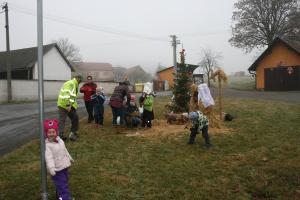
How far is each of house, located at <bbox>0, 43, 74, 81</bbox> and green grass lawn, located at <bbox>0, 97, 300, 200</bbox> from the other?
3138 centimetres

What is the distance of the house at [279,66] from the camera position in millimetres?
35250

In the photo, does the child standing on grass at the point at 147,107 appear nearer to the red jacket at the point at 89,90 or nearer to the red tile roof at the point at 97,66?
the red jacket at the point at 89,90

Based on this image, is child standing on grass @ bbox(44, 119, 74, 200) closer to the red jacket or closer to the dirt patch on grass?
the dirt patch on grass

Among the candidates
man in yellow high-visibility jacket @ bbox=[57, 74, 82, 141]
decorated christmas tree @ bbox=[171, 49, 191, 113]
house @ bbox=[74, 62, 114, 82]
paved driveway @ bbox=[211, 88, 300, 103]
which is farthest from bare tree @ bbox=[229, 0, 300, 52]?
house @ bbox=[74, 62, 114, 82]

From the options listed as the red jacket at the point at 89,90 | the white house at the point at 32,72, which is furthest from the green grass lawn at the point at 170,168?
the white house at the point at 32,72

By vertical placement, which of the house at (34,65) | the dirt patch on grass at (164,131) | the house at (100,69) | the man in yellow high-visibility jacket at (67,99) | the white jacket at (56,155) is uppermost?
the house at (100,69)

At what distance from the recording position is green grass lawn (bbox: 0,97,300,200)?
6.16 m

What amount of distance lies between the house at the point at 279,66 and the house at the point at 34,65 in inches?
880

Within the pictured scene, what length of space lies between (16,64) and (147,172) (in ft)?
127

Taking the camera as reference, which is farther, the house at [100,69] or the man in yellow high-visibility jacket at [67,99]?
the house at [100,69]

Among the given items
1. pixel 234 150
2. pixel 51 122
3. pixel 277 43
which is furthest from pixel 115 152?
pixel 277 43

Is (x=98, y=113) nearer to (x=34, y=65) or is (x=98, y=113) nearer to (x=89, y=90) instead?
(x=89, y=90)

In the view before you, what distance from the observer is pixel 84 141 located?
1023 cm

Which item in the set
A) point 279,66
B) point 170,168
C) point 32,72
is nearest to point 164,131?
point 170,168
